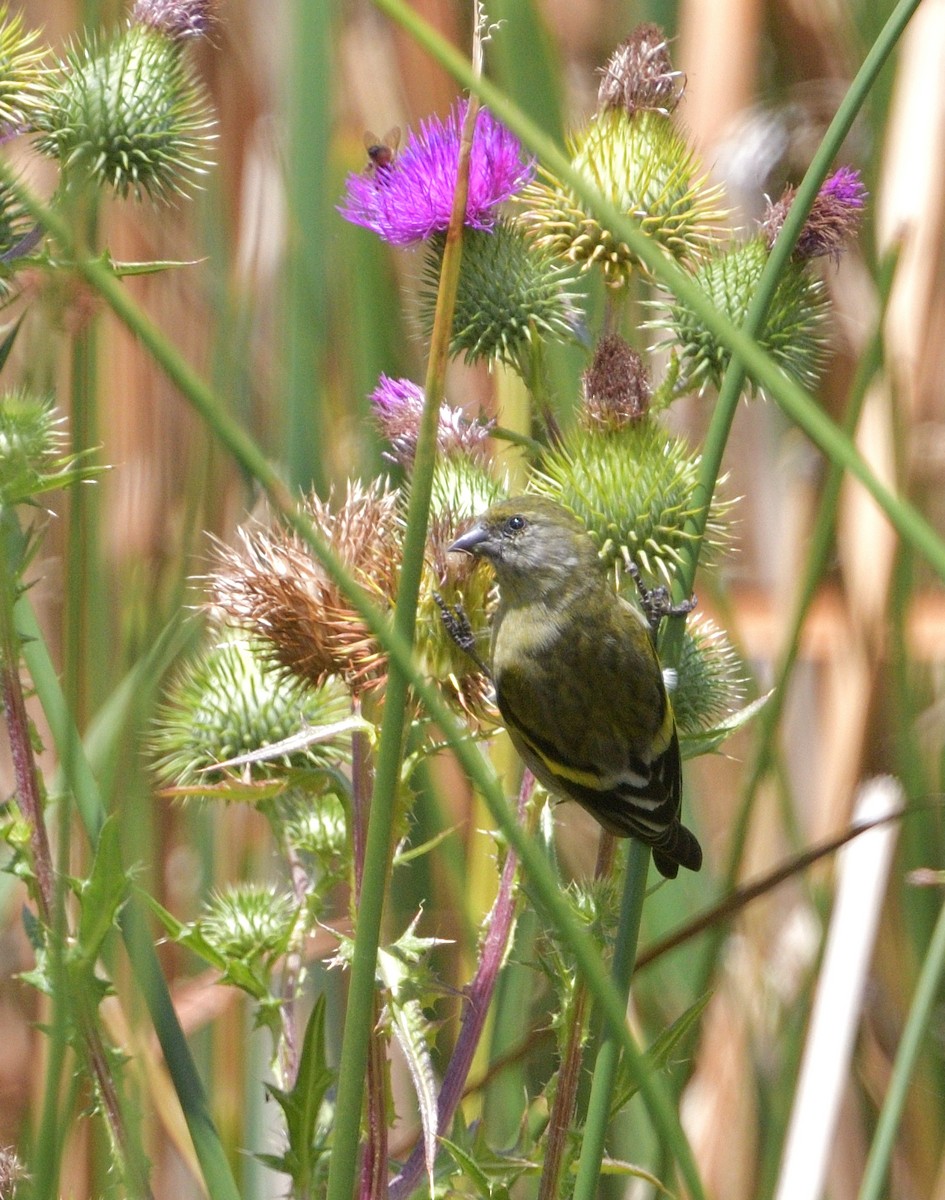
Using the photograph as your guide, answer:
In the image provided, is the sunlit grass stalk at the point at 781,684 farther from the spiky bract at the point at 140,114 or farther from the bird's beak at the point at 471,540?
the spiky bract at the point at 140,114

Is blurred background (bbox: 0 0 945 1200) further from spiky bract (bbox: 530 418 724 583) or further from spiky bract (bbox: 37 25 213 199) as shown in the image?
spiky bract (bbox: 530 418 724 583)

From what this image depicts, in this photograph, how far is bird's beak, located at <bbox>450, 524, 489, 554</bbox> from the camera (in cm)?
190

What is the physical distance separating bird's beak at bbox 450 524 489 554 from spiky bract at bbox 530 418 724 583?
12 centimetres

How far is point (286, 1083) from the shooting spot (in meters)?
1.82

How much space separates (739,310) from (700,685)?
57cm

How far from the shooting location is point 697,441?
3594mm

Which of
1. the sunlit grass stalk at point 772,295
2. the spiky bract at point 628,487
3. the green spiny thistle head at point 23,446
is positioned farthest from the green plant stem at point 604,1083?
the green spiny thistle head at point 23,446

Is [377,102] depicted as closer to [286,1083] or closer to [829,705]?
[829,705]

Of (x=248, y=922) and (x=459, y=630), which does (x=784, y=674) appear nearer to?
(x=459, y=630)

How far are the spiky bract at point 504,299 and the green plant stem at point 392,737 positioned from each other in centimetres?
95

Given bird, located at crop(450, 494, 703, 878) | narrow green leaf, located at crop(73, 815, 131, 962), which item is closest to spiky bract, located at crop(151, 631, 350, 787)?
bird, located at crop(450, 494, 703, 878)

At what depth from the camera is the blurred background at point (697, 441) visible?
2.57 m

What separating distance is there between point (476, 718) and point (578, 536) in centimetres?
32

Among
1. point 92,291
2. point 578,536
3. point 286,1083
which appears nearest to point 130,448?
point 578,536
